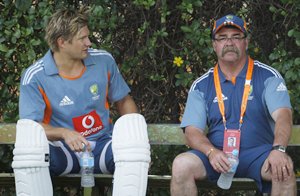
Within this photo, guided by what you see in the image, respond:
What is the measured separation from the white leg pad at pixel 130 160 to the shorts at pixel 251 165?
50cm

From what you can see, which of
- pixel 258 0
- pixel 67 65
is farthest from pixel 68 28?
pixel 258 0

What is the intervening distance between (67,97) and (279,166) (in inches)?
50.4

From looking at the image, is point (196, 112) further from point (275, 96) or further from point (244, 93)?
point (275, 96)

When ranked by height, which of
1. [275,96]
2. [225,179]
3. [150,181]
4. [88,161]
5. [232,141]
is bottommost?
[150,181]

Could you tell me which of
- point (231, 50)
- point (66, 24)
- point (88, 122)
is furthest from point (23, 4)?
point (231, 50)

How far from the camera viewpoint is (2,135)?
558cm

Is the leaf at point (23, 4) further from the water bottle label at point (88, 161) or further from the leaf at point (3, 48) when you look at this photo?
the water bottle label at point (88, 161)

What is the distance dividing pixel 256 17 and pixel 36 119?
69.6 inches

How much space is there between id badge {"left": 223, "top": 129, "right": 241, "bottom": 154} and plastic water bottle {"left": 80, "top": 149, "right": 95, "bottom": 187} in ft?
2.48

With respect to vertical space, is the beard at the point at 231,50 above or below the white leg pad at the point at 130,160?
above

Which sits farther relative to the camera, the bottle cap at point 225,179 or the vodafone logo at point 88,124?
the vodafone logo at point 88,124

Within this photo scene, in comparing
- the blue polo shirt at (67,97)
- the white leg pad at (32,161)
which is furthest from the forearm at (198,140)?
the white leg pad at (32,161)

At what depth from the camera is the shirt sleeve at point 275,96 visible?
196 inches

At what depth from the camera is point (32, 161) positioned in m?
4.66
